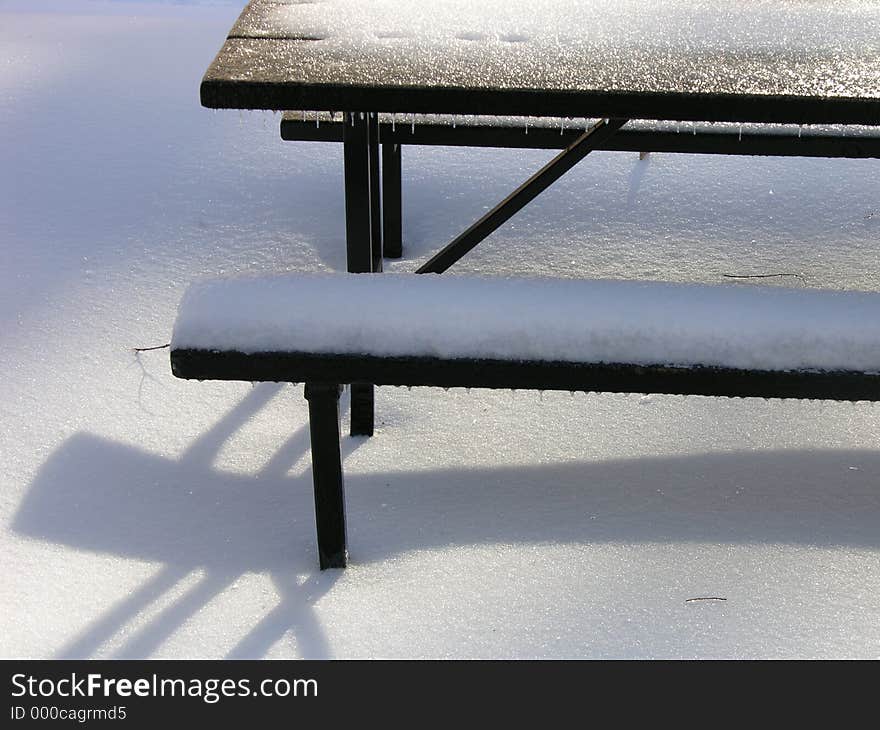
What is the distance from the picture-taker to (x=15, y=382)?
2738mm

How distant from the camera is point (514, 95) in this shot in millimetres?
1740

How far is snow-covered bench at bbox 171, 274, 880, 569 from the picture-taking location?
1816 mm

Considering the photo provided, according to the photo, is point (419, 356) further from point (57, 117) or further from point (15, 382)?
point (57, 117)

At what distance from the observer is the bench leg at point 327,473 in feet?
6.47

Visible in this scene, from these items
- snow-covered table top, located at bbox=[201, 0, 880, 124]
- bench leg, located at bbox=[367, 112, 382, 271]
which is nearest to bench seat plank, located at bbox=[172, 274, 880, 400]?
snow-covered table top, located at bbox=[201, 0, 880, 124]

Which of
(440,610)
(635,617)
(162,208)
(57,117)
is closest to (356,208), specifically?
(440,610)

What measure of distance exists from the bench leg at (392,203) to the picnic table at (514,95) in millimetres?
911

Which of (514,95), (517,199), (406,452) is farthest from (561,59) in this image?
(406,452)

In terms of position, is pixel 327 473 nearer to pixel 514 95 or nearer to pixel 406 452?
pixel 406 452

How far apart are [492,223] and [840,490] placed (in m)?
1.04

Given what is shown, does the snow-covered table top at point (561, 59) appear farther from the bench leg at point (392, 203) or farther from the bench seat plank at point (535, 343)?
the bench leg at point (392, 203)

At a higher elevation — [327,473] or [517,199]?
[517,199]

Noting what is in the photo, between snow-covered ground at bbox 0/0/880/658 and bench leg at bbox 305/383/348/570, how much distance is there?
63mm

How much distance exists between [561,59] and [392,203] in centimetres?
140
